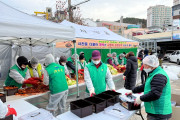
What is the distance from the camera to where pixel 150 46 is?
21.4 metres

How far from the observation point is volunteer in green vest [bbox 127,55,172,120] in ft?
5.47

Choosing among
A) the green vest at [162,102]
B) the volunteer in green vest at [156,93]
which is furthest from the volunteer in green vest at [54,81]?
the green vest at [162,102]

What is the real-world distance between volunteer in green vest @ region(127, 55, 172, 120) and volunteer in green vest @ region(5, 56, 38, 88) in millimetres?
2553

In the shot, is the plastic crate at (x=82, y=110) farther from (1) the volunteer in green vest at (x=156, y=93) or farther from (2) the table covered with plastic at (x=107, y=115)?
(1) the volunteer in green vest at (x=156, y=93)

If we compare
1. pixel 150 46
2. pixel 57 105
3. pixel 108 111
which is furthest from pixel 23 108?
pixel 150 46

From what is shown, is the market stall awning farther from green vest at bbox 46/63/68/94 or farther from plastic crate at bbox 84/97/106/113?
plastic crate at bbox 84/97/106/113

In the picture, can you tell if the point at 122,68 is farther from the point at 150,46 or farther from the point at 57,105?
the point at 150,46

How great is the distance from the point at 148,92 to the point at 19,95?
2664 mm

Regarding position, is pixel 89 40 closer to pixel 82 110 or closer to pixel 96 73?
pixel 96 73

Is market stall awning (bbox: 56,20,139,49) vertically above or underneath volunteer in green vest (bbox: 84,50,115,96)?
above

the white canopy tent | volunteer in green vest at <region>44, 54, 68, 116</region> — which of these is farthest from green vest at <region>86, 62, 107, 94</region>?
the white canopy tent

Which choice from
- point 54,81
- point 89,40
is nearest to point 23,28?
point 54,81

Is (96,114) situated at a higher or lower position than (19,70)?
lower

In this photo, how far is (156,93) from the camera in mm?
1646
